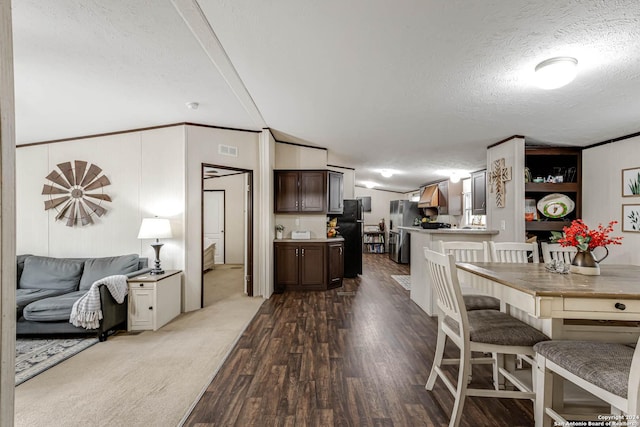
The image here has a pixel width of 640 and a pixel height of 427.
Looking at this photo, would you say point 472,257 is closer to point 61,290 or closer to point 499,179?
point 499,179

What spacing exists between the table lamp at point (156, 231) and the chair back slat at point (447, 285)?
3.11 m

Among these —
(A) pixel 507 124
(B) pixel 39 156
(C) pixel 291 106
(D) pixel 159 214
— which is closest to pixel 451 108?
(A) pixel 507 124

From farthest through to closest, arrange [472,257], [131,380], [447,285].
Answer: [472,257]
[131,380]
[447,285]

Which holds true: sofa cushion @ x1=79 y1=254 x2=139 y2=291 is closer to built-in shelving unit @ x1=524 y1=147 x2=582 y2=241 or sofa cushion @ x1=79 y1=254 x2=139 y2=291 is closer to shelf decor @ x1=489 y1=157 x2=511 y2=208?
shelf decor @ x1=489 y1=157 x2=511 y2=208

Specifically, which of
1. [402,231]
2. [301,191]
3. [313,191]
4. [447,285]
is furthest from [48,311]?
[402,231]

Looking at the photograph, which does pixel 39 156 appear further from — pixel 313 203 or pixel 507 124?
pixel 507 124

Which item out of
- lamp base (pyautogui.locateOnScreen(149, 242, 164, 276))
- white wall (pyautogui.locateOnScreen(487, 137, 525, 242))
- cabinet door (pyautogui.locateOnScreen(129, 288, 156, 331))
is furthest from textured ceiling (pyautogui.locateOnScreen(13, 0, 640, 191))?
cabinet door (pyautogui.locateOnScreen(129, 288, 156, 331))

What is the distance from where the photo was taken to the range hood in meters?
7.59

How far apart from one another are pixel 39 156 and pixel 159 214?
1.97 metres

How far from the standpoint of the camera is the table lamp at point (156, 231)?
3.55m

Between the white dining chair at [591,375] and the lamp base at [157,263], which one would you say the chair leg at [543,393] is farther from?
the lamp base at [157,263]

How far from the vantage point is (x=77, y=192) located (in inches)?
160

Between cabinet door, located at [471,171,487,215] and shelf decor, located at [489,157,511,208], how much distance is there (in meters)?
1.02

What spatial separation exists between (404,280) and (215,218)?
Answer: 16.5 feet
